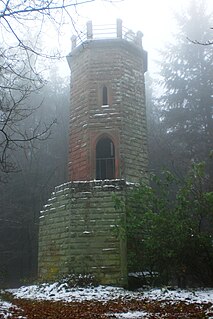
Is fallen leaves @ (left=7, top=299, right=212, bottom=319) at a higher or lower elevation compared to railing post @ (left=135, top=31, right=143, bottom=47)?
lower

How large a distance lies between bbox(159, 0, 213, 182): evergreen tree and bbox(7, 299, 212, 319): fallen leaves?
13.7 meters

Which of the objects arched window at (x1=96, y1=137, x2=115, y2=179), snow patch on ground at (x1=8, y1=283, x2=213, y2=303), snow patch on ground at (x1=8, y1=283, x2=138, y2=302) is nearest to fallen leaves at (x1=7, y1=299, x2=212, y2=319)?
snow patch on ground at (x1=8, y1=283, x2=213, y2=303)

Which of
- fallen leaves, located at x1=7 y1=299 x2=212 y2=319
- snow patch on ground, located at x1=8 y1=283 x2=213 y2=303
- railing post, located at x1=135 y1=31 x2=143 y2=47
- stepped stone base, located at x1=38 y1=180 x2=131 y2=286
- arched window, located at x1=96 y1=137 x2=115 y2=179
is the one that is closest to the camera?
fallen leaves, located at x1=7 y1=299 x2=212 y2=319

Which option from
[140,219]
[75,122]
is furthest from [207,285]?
[75,122]

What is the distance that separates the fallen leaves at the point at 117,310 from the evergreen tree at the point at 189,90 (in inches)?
540

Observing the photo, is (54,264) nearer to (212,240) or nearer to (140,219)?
(140,219)

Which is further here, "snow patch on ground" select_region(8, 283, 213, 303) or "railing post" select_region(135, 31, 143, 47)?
"railing post" select_region(135, 31, 143, 47)

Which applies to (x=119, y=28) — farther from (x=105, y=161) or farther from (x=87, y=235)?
(x=87, y=235)

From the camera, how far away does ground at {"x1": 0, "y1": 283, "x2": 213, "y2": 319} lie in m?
7.34

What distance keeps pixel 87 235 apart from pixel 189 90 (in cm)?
1505

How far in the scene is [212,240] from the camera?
1138 cm

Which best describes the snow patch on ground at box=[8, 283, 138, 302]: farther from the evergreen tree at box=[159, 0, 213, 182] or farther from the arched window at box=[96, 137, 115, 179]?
the evergreen tree at box=[159, 0, 213, 182]

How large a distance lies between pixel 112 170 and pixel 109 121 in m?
2.54

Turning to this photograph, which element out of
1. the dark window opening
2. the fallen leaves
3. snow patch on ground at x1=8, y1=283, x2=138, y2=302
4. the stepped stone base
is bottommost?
snow patch on ground at x1=8, y1=283, x2=138, y2=302
